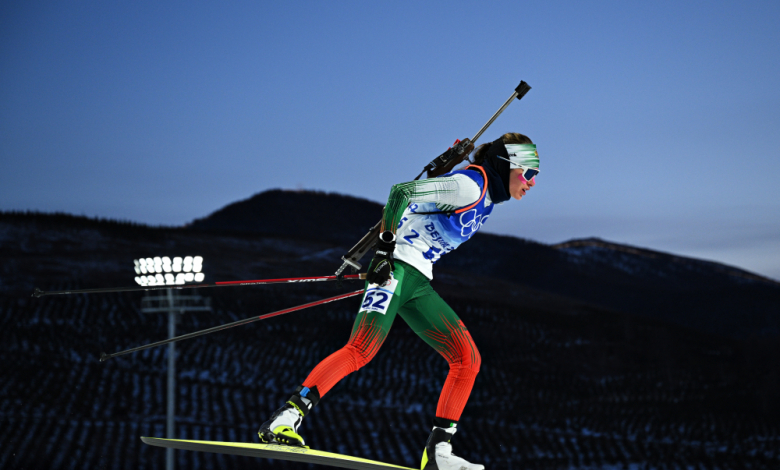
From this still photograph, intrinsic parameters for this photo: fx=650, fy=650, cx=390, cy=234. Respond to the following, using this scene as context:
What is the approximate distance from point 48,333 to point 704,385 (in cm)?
3450

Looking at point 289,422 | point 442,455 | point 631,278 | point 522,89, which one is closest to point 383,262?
point 289,422

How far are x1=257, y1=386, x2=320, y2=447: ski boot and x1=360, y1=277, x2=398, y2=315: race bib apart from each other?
57 cm

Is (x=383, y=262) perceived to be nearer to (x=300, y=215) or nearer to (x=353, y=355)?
(x=353, y=355)

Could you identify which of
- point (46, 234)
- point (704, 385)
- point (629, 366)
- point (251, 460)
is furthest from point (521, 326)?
point (46, 234)

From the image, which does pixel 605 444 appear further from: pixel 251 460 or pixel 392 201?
pixel 392 201

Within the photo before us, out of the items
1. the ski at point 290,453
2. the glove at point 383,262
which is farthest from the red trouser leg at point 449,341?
the ski at point 290,453

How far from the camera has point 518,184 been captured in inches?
159

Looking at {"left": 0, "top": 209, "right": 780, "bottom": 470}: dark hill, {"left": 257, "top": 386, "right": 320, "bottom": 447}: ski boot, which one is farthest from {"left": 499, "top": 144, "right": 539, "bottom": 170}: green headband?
{"left": 0, "top": 209, "right": 780, "bottom": 470}: dark hill

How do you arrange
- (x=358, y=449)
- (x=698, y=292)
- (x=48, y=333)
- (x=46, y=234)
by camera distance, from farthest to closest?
(x=698, y=292)
(x=46, y=234)
(x=48, y=333)
(x=358, y=449)

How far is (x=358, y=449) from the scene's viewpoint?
2725 centimetres

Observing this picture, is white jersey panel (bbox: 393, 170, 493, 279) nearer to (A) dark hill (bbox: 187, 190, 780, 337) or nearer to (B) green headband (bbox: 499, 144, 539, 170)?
(B) green headband (bbox: 499, 144, 539, 170)

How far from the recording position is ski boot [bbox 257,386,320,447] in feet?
11.5

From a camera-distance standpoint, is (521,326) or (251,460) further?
(521,326)

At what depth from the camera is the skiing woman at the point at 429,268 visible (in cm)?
368
